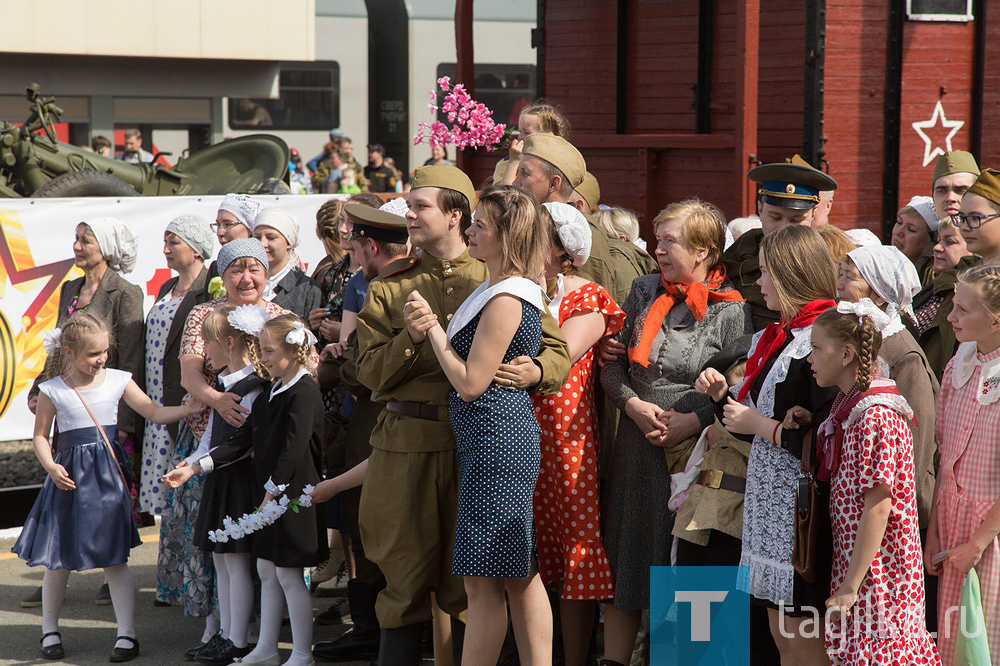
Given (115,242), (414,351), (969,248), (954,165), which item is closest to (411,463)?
(414,351)

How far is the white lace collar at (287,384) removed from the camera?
483 centimetres

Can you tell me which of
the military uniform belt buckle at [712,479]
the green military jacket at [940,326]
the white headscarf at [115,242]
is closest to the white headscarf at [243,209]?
the white headscarf at [115,242]

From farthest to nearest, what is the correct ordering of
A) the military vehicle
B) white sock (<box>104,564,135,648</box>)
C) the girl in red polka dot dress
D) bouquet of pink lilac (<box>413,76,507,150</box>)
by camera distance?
the military vehicle → bouquet of pink lilac (<box>413,76,507,150</box>) → white sock (<box>104,564,135,648</box>) → the girl in red polka dot dress

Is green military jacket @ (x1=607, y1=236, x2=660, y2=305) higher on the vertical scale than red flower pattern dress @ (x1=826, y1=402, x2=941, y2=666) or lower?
higher

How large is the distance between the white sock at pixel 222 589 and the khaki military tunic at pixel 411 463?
1.11m

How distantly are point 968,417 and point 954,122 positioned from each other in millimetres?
4927

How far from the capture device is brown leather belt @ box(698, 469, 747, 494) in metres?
4.06

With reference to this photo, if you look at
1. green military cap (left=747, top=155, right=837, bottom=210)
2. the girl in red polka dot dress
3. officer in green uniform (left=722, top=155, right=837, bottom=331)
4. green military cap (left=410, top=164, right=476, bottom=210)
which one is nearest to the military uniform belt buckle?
the girl in red polka dot dress

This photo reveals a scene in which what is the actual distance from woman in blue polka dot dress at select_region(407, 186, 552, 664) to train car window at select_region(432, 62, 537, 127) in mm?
16404

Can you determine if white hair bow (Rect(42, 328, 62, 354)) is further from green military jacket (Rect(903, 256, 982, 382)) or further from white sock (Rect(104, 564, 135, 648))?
green military jacket (Rect(903, 256, 982, 382))

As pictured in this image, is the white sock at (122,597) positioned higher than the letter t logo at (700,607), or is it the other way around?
the letter t logo at (700,607)

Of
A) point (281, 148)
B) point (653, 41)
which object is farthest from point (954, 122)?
point (281, 148)

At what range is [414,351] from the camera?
4031 mm

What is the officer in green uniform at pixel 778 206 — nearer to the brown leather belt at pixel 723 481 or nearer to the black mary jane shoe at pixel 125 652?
the brown leather belt at pixel 723 481
